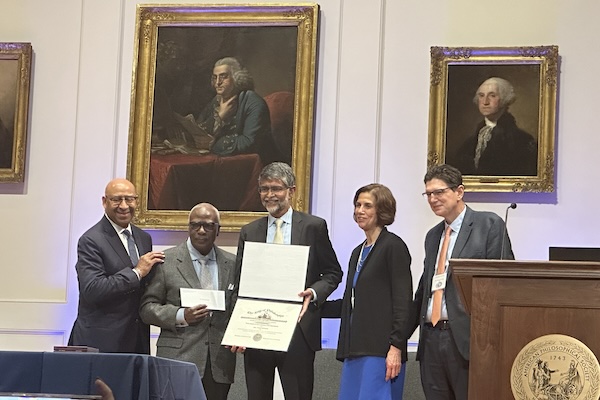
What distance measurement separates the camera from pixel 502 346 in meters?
3.97

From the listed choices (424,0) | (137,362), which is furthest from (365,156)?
(137,362)

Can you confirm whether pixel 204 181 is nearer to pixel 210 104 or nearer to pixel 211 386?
pixel 210 104

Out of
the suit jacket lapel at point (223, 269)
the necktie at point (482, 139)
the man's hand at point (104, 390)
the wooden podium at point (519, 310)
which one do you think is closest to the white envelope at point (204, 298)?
the suit jacket lapel at point (223, 269)

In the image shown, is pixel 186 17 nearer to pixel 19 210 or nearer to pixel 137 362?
pixel 19 210

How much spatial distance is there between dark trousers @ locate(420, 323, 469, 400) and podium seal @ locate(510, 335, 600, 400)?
4.37 ft

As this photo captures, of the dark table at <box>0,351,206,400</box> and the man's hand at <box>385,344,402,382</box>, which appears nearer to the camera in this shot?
the dark table at <box>0,351,206,400</box>

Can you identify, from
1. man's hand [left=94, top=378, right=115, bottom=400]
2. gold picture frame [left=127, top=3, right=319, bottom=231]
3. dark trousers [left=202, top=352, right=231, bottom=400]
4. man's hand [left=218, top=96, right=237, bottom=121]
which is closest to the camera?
man's hand [left=94, top=378, right=115, bottom=400]

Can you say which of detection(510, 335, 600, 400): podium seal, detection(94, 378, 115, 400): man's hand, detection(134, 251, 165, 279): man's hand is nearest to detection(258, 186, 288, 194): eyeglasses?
detection(134, 251, 165, 279): man's hand

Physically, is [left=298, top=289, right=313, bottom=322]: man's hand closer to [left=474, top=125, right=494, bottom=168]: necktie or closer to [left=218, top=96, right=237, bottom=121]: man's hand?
[left=474, top=125, right=494, bottom=168]: necktie

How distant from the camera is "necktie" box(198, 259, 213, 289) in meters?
6.04

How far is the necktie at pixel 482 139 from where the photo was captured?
24.8 ft

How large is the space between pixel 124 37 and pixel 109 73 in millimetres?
337

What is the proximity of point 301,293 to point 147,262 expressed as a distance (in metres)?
1.02

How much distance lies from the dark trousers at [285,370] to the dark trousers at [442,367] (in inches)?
28.2
